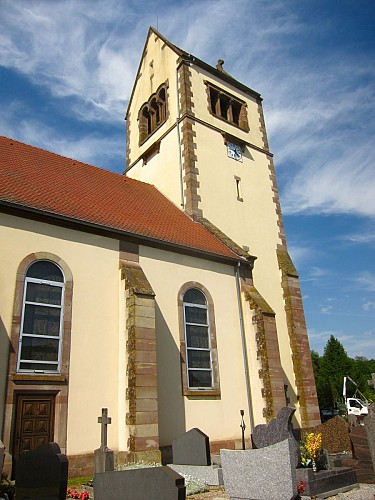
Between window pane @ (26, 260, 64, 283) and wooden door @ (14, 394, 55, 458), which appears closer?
wooden door @ (14, 394, 55, 458)

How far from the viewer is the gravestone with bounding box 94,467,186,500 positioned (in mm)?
4328

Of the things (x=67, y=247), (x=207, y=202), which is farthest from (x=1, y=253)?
(x=207, y=202)

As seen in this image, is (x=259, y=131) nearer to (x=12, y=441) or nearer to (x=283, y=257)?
(x=283, y=257)

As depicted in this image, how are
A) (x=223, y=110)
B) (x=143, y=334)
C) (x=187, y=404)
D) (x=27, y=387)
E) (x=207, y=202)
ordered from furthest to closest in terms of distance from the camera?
(x=223, y=110)
(x=207, y=202)
(x=187, y=404)
(x=143, y=334)
(x=27, y=387)

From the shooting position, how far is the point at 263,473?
6.44m

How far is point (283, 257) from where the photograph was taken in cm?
1773

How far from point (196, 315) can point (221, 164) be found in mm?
7879

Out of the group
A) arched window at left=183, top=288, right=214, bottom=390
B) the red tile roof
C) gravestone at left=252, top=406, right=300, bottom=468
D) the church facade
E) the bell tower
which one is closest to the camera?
gravestone at left=252, top=406, right=300, bottom=468

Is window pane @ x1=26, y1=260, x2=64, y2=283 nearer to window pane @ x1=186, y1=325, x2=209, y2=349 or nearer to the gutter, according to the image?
the gutter

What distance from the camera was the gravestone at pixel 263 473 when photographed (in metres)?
6.28

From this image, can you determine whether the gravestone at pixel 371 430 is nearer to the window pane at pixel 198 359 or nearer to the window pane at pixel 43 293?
the window pane at pixel 198 359

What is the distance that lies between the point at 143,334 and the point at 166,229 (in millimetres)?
4353

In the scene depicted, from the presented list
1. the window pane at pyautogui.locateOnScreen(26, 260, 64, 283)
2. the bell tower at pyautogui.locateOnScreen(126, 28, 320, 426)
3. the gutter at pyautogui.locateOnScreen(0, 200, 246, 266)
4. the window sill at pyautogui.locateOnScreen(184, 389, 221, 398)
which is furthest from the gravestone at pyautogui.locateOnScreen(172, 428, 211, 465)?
the gutter at pyautogui.locateOnScreen(0, 200, 246, 266)

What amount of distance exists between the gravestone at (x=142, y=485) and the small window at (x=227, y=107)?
17467 mm
